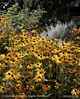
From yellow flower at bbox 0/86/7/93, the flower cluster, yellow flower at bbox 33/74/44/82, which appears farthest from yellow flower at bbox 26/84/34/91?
yellow flower at bbox 0/86/7/93

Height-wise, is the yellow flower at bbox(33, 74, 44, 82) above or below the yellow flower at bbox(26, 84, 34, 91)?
above

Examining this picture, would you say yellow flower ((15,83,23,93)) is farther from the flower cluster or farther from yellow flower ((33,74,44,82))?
yellow flower ((33,74,44,82))

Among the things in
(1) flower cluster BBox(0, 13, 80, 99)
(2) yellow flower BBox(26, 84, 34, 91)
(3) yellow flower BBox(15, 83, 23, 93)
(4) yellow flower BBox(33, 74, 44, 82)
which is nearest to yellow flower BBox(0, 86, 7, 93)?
(1) flower cluster BBox(0, 13, 80, 99)

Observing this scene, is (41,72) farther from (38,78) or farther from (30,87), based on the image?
(30,87)

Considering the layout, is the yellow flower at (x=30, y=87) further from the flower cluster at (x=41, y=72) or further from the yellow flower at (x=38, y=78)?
the yellow flower at (x=38, y=78)

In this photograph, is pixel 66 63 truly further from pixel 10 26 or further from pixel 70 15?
pixel 70 15

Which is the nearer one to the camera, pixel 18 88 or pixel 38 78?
pixel 38 78

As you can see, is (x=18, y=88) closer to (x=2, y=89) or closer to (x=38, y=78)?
(x=2, y=89)

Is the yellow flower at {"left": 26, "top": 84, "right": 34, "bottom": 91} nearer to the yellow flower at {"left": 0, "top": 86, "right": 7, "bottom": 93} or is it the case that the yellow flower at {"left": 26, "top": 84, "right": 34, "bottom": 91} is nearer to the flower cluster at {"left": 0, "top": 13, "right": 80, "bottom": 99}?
the flower cluster at {"left": 0, "top": 13, "right": 80, "bottom": 99}

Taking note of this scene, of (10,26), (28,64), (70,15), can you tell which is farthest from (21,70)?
(70,15)

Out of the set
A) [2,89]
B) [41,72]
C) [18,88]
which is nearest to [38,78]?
[41,72]

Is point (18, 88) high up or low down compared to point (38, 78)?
down

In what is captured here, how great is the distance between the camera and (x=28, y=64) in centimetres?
424

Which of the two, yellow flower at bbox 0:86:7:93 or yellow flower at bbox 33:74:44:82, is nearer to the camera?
yellow flower at bbox 33:74:44:82
